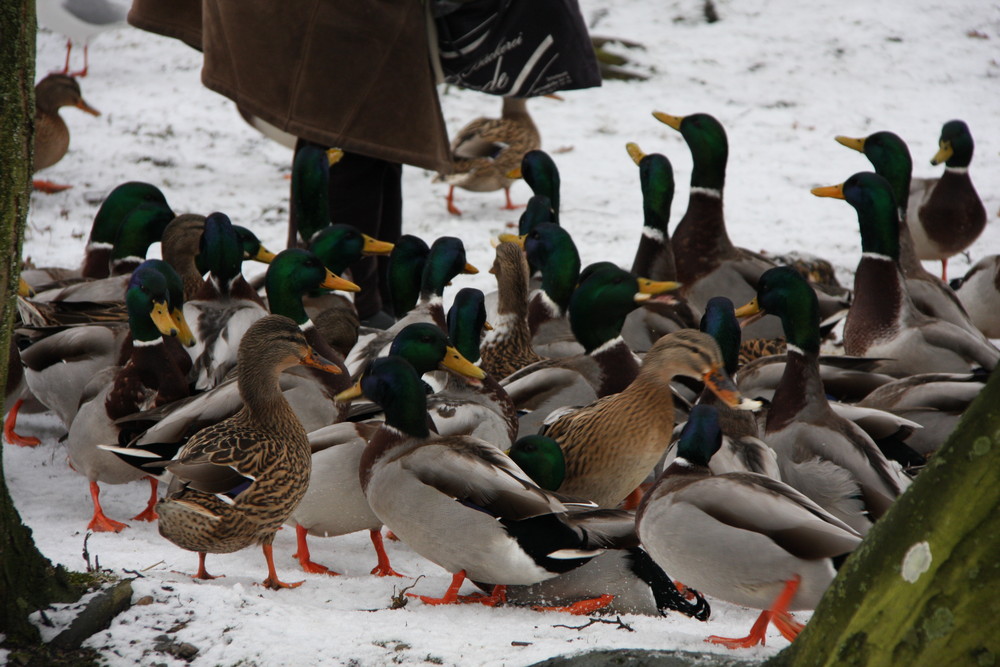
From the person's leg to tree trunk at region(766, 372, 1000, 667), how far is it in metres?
3.80

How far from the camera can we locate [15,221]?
2.16m

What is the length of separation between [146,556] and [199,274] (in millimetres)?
2382

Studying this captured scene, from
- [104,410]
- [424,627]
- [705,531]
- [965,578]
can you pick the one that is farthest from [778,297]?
[965,578]

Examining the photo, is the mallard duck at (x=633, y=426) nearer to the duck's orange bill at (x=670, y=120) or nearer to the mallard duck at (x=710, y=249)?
the mallard duck at (x=710, y=249)

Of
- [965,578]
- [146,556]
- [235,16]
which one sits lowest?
[146,556]

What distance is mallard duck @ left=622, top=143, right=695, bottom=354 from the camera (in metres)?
5.21

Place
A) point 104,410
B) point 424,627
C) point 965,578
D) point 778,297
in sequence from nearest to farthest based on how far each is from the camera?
point 965,578, point 424,627, point 104,410, point 778,297

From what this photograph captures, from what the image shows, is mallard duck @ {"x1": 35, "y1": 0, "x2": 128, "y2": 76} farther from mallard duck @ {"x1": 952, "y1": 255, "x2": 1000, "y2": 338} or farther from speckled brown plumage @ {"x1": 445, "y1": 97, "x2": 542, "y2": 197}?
mallard duck @ {"x1": 952, "y1": 255, "x2": 1000, "y2": 338}

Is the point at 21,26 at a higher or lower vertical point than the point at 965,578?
higher

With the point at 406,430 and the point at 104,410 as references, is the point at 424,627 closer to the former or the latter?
the point at 406,430

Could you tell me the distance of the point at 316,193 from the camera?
5.52 metres

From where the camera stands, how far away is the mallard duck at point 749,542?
2.91 metres

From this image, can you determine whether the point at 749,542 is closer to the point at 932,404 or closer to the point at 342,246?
the point at 932,404

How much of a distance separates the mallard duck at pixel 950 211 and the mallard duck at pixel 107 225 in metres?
4.49
